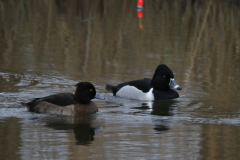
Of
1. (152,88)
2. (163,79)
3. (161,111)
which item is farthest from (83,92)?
(163,79)

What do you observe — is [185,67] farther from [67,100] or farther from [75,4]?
[75,4]

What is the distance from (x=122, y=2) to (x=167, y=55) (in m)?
16.8

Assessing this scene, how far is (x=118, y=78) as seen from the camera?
12672 mm

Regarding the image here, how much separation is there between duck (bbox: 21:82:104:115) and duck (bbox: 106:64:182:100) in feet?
6.54

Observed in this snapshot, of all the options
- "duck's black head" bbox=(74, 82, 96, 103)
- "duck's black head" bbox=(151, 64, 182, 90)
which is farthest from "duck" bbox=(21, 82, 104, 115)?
"duck's black head" bbox=(151, 64, 182, 90)

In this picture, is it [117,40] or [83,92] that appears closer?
[83,92]

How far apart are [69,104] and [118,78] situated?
365cm

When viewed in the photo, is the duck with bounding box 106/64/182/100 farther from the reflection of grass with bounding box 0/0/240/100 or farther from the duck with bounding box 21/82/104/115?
the duck with bounding box 21/82/104/115

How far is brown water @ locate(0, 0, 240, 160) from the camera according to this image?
7.09 m

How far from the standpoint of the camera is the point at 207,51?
16.9m

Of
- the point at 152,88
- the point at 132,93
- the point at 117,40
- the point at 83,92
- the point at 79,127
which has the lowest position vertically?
the point at 79,127

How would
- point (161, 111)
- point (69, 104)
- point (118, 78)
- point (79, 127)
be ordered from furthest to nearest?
1. point (118, 78)
2. point (161, 111)
3. point (69, 104)
4. point (79, 127)

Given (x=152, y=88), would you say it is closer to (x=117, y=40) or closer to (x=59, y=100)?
(x=59, y=100)

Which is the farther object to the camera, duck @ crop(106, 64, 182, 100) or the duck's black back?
duck @ crop(106, 64, 182, 100)
